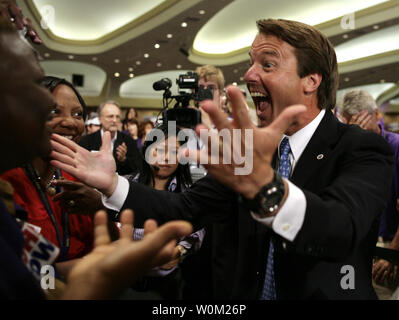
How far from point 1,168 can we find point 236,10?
8438 millimetres

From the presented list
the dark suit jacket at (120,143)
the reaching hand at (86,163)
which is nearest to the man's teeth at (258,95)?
the reaching hand at (86,163)

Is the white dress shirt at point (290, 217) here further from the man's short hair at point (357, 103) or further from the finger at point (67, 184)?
the man's short hair at point (357, 103)

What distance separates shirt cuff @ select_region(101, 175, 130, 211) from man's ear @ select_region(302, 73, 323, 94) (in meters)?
0.71

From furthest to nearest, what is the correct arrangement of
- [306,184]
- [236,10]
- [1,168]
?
1. [236,10]
2. [306,184]
3. [1,168]

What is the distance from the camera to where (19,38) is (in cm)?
76

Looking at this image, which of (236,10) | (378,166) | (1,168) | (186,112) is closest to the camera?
(1,168)

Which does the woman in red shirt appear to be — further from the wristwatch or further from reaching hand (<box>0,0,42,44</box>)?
the wristwatch

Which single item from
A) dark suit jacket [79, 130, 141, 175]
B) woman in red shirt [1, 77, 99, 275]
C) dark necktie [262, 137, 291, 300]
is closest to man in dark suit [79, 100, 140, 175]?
dark suit jacket [79, 130, 141, 175]

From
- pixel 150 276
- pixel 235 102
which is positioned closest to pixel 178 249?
pixel 150 276

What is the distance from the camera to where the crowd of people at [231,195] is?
69cm

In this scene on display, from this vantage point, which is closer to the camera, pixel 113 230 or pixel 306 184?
pixel 306 184

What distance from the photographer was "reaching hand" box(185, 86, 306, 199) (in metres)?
0.76
